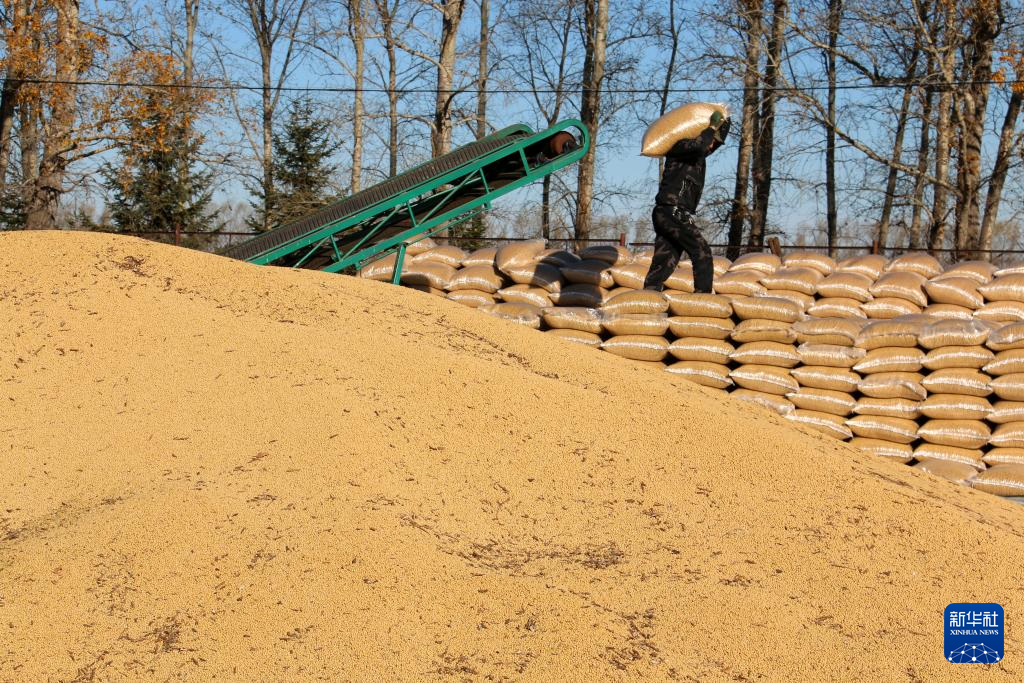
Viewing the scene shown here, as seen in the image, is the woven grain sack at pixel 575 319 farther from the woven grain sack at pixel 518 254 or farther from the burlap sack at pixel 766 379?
the burlap sack at pixel 766 379

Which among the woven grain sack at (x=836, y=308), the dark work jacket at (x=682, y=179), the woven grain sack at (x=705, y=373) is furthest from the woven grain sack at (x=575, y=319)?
the woven grain sack at (x=836, y=308)

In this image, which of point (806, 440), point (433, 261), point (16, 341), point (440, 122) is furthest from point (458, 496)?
point (440, 122)

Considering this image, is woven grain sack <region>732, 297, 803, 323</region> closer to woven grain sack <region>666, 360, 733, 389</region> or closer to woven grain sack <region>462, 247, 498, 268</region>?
woven grain sack <region>666, 360, 733, 389</region>

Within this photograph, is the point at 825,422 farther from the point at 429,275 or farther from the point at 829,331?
the point at 429,275

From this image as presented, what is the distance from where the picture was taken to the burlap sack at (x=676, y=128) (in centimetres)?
739

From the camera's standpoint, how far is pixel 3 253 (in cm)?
568

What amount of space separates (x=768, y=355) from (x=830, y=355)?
385mm

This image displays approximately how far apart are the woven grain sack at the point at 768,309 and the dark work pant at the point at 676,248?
681 mm

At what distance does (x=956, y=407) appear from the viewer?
6195 millimetres

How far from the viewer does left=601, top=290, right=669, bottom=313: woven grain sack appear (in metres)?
7.05

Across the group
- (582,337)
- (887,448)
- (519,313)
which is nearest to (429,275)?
(519,313)

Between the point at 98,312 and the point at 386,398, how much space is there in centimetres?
167

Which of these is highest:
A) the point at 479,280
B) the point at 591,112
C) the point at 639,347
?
the point at 591,112

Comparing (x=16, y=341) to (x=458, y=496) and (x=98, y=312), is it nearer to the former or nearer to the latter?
(x=98, y=312)
